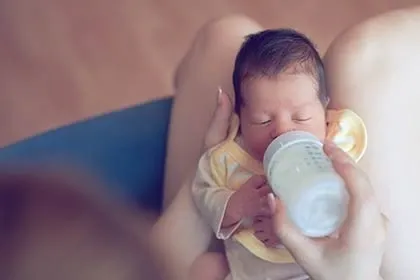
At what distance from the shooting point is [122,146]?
1.23 metres

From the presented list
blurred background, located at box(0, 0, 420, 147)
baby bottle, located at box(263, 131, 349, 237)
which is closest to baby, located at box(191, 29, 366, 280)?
baby bottle, located at box(263, 131, 349, 237)

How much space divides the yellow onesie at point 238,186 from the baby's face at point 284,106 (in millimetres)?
30

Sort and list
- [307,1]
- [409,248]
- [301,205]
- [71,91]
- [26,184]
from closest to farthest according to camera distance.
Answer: [26,184] < [301,205] < [409,248] < [71,91] < [307,1]

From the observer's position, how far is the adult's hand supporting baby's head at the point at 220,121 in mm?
1079

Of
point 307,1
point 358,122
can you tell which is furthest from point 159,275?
point 307,1

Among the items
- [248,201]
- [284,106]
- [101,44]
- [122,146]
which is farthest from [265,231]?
[101,44]

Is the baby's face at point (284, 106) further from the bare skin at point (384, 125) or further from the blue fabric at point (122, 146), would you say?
the blue fabric at point (122, 146)

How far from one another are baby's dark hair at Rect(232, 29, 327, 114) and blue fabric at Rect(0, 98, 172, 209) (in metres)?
0.22

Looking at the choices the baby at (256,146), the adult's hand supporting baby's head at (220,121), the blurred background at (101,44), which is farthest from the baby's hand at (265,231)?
the blurred background at (101,44)

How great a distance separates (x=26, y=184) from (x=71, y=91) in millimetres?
1499

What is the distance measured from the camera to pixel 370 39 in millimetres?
1062

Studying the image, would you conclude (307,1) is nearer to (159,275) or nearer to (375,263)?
(375,263)

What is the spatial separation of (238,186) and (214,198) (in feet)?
0.12

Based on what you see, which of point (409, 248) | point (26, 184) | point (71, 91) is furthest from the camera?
point (71, 91)
